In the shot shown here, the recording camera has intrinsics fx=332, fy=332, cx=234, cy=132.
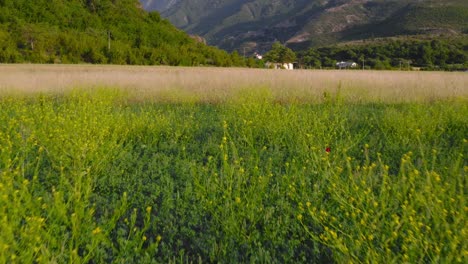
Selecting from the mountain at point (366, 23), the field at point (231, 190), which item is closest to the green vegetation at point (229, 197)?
the field at point (231, 190)

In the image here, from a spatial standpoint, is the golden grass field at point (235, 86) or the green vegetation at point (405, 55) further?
the green vegetation at point (405, 55)

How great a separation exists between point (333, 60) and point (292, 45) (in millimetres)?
56305

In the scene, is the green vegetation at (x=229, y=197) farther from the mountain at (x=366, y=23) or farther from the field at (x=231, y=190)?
the mountain at (x=366, y=23)

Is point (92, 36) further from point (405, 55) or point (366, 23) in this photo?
point (366, 23)

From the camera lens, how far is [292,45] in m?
108

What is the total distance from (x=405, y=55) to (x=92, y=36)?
136 feet

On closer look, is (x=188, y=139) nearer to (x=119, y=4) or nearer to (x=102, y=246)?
(x=102, y=246)

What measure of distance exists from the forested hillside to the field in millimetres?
24721

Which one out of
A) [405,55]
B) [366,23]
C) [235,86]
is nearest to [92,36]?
[235,86]

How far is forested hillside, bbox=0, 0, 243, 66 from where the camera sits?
1097 inches

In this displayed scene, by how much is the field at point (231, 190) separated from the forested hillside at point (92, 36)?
81.1 ft

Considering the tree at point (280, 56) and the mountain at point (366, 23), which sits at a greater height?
the mountain at point (366, 23)

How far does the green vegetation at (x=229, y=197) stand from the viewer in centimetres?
173

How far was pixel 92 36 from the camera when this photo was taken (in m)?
32.6
